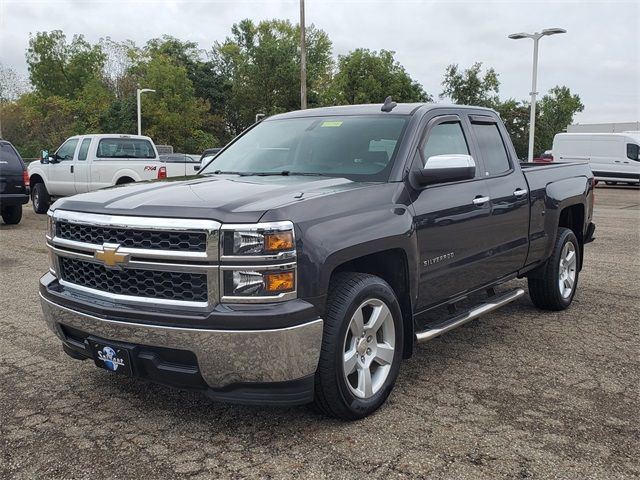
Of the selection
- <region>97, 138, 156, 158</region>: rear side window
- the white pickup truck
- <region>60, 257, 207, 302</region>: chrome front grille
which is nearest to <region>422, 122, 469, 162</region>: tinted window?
<region>60, 257, 207, 302</region>: chrome front grille

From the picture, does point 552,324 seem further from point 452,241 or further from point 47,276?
point 47,276

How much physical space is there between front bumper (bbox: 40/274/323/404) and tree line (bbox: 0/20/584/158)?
40.7m

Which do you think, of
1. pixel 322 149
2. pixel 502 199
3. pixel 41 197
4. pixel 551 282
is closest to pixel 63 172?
pixel 41 197

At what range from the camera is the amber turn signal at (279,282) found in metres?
3.12

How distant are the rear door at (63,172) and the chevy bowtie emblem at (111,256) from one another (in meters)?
12.4

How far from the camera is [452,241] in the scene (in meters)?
4.37

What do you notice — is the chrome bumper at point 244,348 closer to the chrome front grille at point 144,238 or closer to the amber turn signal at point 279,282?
the amber turn signal at point 279,282

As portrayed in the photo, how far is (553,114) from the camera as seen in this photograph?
6812 cm

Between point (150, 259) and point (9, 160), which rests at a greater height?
point (9, 160)

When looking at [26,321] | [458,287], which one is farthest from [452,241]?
[26,321]

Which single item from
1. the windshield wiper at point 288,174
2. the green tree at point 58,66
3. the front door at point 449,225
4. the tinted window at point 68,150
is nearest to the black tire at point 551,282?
the front door at point 449,225

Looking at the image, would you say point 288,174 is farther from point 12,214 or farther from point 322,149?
point 12,214

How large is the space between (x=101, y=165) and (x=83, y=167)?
19.6 inches

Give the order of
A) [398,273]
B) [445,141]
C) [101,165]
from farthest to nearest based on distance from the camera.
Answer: [101,165] → [445,141] → [398,273]
